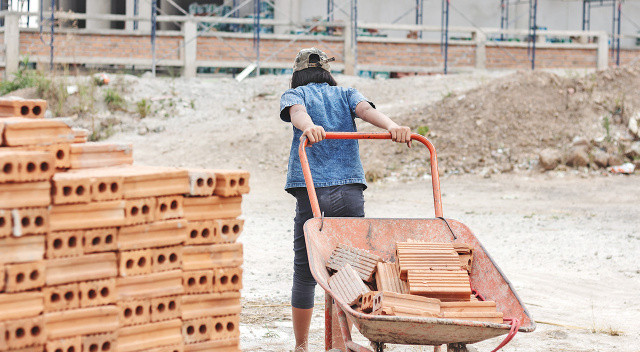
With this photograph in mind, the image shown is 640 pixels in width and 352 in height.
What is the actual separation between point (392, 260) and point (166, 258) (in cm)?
126

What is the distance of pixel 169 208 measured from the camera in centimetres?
348

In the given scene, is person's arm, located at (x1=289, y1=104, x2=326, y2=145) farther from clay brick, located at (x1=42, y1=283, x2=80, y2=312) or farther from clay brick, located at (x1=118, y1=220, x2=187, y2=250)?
clay brick, located at (x1=42, y1=283, x2=80, y2=312)

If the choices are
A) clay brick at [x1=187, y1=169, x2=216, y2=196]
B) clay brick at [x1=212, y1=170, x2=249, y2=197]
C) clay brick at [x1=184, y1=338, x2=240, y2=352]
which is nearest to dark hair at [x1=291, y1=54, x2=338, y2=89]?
clay brick at [x1=212, y1=170, x2=249, y2=197]

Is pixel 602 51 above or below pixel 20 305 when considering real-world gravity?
above

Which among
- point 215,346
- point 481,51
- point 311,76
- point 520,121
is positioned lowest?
point 215,346

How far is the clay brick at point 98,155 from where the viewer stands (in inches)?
140

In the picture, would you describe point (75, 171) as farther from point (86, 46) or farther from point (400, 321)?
point (86, 46)

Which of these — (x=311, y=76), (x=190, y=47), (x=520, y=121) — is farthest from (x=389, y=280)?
(x=190, y=47)

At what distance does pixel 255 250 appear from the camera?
26.6 feet

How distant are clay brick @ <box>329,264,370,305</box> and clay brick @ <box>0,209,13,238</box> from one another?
55.4 inches

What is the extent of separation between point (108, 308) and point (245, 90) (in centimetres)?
1545

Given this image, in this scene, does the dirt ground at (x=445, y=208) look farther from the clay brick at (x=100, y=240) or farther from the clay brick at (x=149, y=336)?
the clay brick at (x=100, y=240)

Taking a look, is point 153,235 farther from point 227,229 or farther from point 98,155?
point 98,155

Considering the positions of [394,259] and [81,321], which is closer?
[81,321]
